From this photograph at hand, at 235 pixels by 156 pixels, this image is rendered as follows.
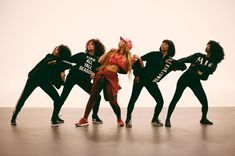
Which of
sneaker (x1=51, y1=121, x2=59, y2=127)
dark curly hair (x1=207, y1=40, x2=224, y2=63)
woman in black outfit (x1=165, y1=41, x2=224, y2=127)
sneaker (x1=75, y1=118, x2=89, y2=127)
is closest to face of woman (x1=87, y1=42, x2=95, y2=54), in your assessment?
sneaker (x1=75, y1=118, x2=89, y2=127)

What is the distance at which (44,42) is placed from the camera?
1052 centimetres

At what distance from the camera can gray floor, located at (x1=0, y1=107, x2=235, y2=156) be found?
3.50 m

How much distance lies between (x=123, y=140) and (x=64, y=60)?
1694 millimetres

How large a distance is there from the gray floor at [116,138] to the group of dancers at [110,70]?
0.31 metres

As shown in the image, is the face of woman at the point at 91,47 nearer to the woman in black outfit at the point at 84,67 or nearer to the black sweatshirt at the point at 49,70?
the woman in black outfit at the point at 84,67

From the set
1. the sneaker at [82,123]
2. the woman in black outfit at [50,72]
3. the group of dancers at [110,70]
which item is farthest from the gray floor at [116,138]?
the woman in black outfit at [50,72]

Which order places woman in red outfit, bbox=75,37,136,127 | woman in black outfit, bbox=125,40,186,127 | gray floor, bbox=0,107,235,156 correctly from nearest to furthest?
1. gray floor, bbox=0,107,235,156
2. woman in red outfit, bbox=75,37,136,127
3. woman in black outfit, bbox=125,40,186,127

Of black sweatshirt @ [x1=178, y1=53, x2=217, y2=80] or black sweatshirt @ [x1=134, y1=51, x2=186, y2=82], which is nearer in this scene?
black sweatshirt @ [x1=134, y1=51, x2=186, y2=82]

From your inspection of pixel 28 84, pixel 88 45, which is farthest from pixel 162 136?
pixel 28 84

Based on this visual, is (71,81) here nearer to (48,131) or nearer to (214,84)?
(48,131)

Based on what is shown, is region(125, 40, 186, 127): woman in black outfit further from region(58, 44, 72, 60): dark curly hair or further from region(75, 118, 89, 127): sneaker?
region(58, 44, 72, 60): dark curly hair

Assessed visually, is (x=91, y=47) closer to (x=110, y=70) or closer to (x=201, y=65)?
(x=110, y=70)

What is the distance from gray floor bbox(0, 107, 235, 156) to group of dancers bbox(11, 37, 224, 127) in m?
0.31

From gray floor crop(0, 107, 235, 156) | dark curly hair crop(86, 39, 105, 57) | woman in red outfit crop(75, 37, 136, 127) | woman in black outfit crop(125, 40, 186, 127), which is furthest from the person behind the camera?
dark curly hair crop(86, 39, 105, 57)
